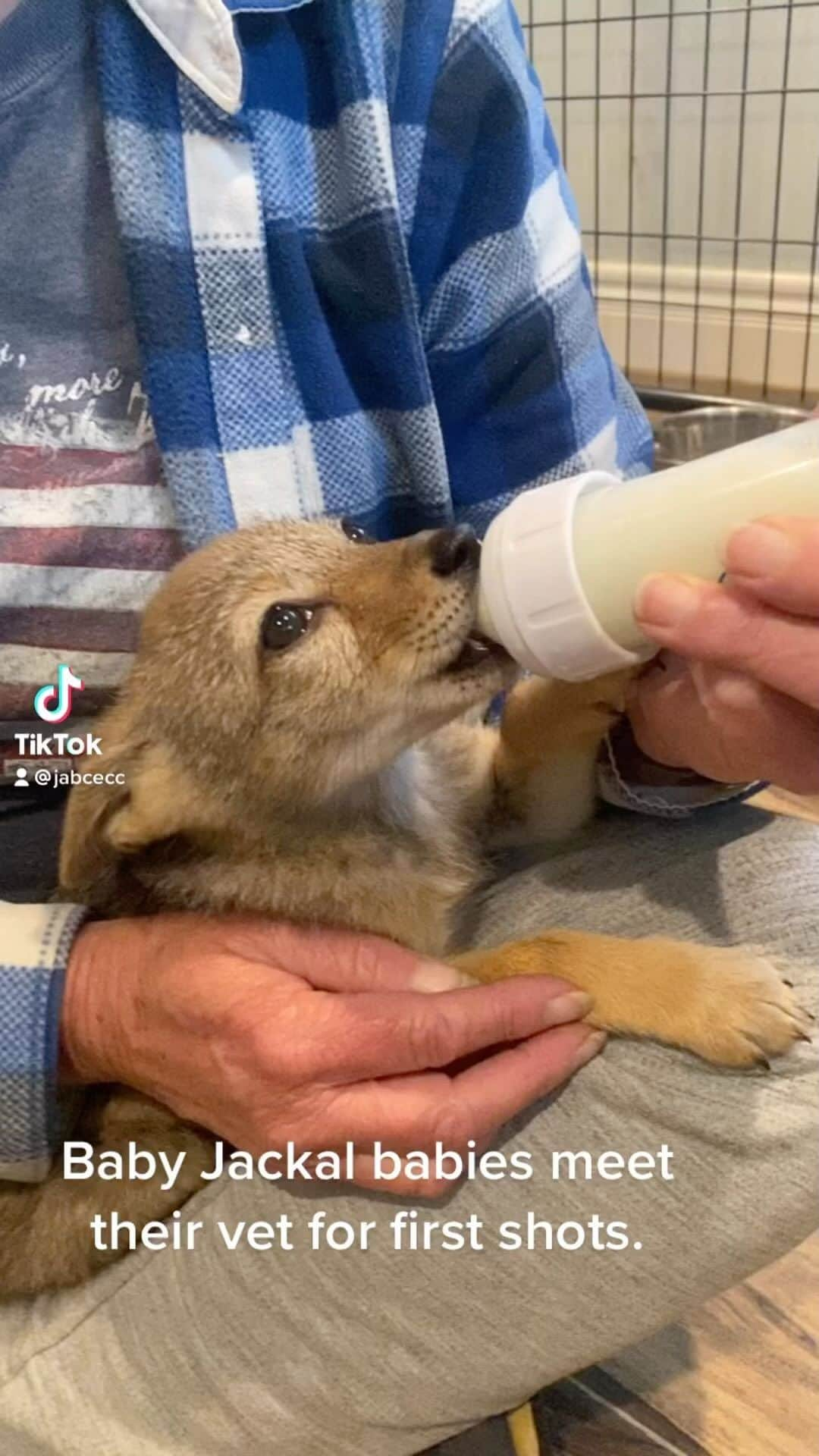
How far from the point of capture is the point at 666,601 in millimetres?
748

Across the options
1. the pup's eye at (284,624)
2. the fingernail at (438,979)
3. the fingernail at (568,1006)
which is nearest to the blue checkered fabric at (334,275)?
the pup's eye at (284,624)

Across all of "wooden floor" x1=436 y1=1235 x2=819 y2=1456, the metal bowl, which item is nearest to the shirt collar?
"wooden floor" x1=436 y1=1235 x2=819 y2=1456

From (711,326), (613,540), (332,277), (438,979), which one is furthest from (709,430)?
(613,540)

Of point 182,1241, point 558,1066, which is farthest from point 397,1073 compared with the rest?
point 182,1241

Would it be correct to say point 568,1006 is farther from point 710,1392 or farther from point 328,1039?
point 710,1392

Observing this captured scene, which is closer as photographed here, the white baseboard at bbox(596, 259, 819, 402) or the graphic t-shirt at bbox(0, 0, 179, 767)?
the graphic t-shirt at bbox(0, 0, 179, 767)

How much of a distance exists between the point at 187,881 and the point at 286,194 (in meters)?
0.58

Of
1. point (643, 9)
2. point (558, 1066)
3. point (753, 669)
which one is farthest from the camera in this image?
point (643, 9)

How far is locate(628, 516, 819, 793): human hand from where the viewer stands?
0.70m

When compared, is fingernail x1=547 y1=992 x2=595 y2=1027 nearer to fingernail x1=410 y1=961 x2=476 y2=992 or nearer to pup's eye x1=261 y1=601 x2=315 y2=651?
fingernail x1=410 y1=961 x2=476 y2=992

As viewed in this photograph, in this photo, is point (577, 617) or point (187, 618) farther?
point (187, 618)

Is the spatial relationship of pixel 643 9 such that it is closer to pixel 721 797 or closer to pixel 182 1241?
pixel 721 797

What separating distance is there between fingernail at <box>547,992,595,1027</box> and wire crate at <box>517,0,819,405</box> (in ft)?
9.04

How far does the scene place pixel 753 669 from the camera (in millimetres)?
752
